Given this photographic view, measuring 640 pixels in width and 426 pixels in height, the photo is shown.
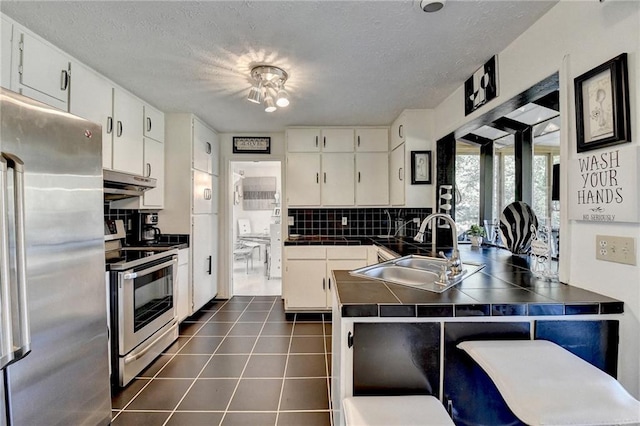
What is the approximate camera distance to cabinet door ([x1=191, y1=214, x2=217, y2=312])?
330 cm

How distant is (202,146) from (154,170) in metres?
0.66

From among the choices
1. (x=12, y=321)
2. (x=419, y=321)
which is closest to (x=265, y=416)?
(x=419, y=321)

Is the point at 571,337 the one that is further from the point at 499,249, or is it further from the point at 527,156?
the point at 527,156

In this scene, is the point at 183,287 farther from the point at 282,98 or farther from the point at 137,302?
the point at 282,98

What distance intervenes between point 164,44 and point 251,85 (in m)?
0.72

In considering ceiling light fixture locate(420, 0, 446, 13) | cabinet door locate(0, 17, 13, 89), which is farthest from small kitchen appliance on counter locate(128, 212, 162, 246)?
ceiling light fixture locate(420, 0, 446, 13)

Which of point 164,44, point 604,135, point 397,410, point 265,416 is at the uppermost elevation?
point 164,44

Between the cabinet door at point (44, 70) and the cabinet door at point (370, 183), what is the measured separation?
8.94ft

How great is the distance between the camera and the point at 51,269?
1.32 m

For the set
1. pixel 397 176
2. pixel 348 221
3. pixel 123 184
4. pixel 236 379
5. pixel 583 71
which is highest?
pixel 583 71

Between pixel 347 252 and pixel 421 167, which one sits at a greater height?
pixel 421 167

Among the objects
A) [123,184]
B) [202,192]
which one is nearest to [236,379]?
[123,184]

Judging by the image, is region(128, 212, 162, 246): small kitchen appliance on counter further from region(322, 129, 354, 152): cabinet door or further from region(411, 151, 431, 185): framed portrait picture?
region(411, 151, 431, 185): framed portrait picture

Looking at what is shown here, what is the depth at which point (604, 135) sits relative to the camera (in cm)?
121
